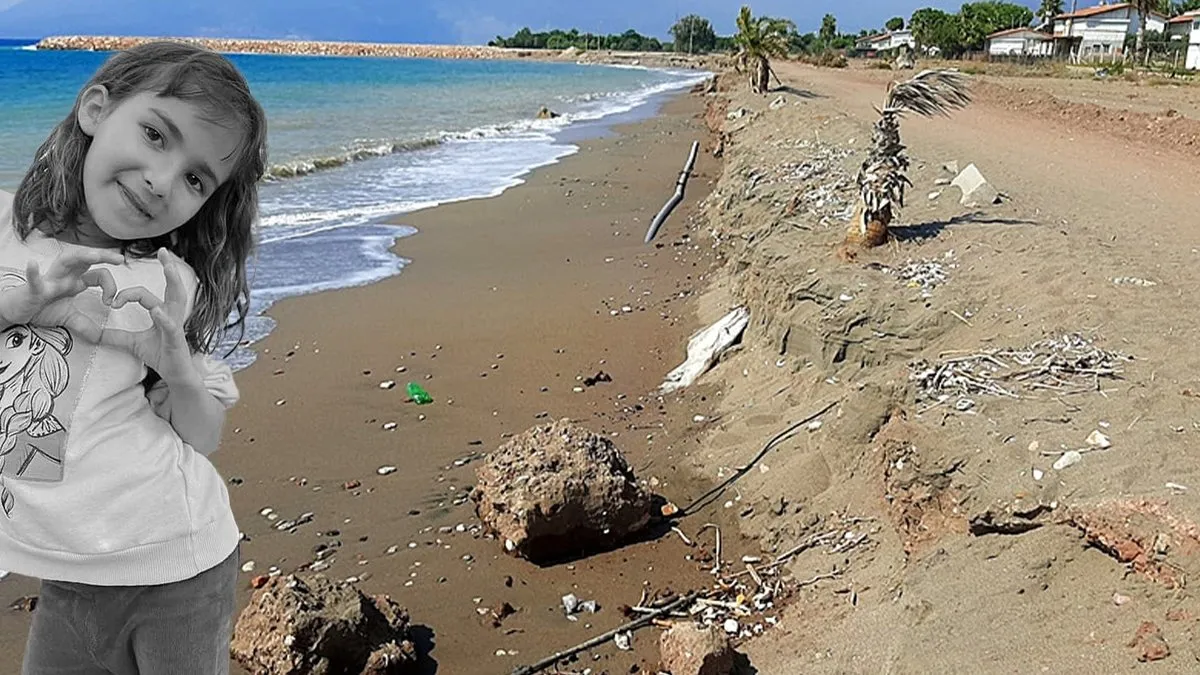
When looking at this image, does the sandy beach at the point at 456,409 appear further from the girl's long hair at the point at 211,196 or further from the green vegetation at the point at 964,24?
the green vegetation at the point at 964,24

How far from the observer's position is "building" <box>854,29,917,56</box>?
86.6 m

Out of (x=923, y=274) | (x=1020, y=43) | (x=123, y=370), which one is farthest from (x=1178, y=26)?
(x=123, y=370)

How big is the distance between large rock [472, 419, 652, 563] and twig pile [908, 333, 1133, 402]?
1.47m

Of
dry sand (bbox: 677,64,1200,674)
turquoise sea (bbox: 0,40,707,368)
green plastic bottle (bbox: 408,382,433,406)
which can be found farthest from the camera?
turquoise sea (bbox: 0,40,707,368)

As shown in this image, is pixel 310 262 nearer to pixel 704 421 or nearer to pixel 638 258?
pixel 638 258

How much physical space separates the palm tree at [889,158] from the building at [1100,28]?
58.3 metres

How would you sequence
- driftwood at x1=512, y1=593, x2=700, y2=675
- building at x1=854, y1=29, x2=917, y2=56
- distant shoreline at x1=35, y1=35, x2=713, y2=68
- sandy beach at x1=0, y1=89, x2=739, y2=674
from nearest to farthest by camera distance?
driftwood at x1=512, y1=593, x2=700, y2=675, sandy beach at x1=0, y1=89, x2=739, y2=674, building at x1=854, y1=29, x2=917, y2=56, distant shoreline at x1=35, y1=35, x2=713, y2=68

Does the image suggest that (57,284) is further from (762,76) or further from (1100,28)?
(1100,28)

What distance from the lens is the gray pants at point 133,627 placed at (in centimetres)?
192

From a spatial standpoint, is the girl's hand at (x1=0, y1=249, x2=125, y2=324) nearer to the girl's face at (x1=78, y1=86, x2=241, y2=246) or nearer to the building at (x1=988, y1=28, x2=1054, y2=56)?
the girl's face at (x1=78, y1=86, x2=241, y2=246)

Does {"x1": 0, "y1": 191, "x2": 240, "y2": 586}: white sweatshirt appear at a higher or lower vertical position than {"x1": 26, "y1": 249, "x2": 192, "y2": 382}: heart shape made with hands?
lower

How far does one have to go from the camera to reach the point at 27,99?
34.5 metres

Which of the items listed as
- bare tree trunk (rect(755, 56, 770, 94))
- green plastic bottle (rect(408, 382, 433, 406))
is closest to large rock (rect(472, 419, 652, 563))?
green plastic bottle (rect(408, 382, 433, 406))

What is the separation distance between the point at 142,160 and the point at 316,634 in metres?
2.24
